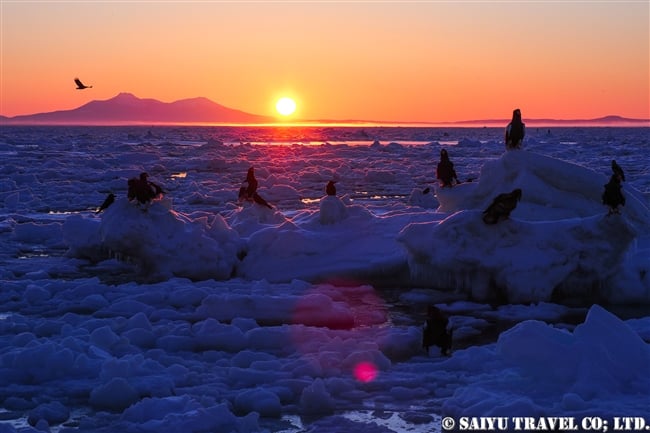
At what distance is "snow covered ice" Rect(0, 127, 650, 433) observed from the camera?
259 inches

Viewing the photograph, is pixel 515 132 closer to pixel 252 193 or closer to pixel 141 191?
pixel 252 193

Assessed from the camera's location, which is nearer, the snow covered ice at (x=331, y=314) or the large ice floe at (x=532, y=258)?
the snow covered ice at (x=331, y=314)

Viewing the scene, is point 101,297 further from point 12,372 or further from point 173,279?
point 12,372

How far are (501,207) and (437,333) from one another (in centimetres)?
293

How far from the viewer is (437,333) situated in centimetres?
823

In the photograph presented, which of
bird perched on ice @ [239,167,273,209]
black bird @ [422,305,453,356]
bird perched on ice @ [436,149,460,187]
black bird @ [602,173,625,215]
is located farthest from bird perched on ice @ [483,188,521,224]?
bird perched on ice @ [239,167,273,209]

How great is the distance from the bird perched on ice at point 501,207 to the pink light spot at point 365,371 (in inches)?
150

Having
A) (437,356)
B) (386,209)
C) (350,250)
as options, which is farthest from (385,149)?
(437,356)

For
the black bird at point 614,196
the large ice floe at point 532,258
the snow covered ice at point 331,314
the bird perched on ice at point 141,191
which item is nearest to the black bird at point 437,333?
the snow covered ice at point 331,314

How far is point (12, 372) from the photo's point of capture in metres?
7.34

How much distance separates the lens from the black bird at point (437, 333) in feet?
26.7

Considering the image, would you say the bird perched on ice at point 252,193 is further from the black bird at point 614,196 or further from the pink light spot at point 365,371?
the pink light spot at point 365,371

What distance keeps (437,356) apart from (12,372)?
4050 mm

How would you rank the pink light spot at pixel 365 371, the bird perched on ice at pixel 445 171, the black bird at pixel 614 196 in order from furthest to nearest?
1. the bird perched on ice at pixel 445 171
2. the black bird at pixel 614 196
3. the pink light spot at pixel 365 371
